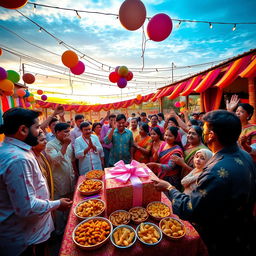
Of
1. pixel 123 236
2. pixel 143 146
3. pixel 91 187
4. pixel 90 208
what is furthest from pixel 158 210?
pixel 143 146

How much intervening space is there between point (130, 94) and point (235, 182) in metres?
13.8

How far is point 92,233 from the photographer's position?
117 centimetres

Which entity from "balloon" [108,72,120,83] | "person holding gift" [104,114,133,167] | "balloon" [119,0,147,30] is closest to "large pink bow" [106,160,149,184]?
"person holding gift" [104,114,133,167]

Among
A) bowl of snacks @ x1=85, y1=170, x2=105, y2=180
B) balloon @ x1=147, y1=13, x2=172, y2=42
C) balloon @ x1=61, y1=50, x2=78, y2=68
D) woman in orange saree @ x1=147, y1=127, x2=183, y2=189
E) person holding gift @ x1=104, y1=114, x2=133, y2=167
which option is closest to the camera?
bowl of snacks @ x1=85, y1=170, x2=105, y2=180

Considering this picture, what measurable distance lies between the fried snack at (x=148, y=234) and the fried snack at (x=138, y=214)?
8 centimetres

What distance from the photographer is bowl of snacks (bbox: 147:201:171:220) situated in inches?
53.4

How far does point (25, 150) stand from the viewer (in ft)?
4.11

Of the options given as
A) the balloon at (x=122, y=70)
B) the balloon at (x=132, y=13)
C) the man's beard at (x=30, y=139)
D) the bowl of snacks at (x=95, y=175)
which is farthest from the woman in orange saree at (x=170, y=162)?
the balloon at (x=122, y=70)

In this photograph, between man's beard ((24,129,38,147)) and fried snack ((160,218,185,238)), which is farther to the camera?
man's beard ((24,129,38,147))

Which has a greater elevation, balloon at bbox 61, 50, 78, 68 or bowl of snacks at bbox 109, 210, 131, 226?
balloon at bbox 61, 50, 78, 68

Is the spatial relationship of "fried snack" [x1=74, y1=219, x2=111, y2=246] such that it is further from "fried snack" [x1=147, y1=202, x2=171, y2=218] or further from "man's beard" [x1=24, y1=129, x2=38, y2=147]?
"man's beard" [x1=24, y1=129, x2=38, y2=147]

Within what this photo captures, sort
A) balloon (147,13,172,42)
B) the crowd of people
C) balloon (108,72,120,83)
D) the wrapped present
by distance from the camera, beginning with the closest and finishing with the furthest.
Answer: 1. the crowd of people
2. the wrapped present
3. balloon (147,13,172,42)
4. balloon (108,72,120,83)

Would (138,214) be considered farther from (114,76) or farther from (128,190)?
(114,76)

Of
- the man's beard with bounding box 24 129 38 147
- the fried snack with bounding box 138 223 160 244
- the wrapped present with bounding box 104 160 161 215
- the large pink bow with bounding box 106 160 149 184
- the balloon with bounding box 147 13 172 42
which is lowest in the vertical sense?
the fried snack with bounding box 138 223 160 244
